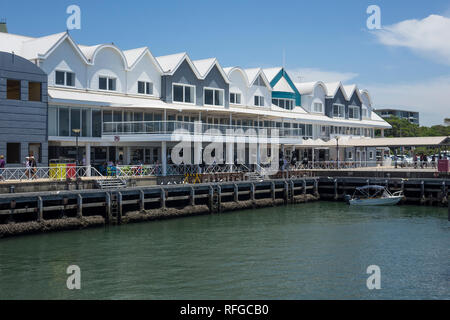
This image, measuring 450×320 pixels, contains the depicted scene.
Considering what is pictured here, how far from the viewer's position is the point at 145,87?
1810 inches

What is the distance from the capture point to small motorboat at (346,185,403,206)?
1702 inches

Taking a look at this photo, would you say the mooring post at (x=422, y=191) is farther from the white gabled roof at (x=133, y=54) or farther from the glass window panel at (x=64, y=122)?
the glass window panel at (x=64, y=122)

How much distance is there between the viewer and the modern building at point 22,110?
113 ft

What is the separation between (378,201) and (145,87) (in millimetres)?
21986

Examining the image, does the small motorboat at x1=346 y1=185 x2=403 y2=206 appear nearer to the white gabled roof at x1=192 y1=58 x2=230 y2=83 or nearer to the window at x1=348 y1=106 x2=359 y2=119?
the white gabled roof at x1=192 y1=58 x2=230 y2=83

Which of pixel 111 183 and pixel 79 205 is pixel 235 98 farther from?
pixel 79 205

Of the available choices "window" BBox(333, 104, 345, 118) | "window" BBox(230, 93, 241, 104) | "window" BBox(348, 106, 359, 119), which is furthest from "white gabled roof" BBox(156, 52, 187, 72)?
"window" BBox(348, 106, 359, 119)

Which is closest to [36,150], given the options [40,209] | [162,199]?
[40,209]

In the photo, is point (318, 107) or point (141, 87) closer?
point (141, 87)

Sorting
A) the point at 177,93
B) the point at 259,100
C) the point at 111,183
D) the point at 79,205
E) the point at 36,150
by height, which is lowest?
the point at 79,205
